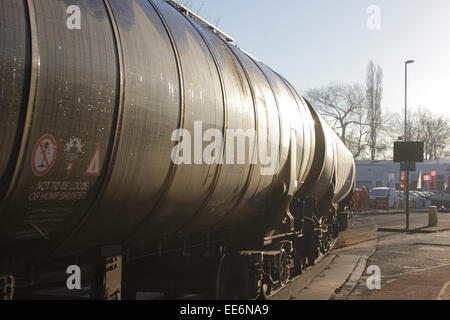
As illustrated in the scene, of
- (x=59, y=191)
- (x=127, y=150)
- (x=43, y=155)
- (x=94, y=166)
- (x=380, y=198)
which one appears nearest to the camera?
(x=43, y=155)

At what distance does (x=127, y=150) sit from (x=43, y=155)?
80 cm

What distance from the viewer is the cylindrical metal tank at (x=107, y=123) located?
10.2 feet

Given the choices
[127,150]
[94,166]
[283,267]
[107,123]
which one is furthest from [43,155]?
[283,267]

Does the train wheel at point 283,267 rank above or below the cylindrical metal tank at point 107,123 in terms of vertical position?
below

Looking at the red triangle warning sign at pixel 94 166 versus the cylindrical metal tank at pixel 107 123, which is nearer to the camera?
the cylindrical metal tank at pixel 107 123

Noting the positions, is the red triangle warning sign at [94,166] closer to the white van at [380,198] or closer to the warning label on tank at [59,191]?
the warning label on tank at [59,191]

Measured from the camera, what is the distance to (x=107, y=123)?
12.1 feet

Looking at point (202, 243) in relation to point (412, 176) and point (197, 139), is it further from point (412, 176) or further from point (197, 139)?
point (412, 176)

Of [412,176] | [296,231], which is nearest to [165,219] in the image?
[296,231]

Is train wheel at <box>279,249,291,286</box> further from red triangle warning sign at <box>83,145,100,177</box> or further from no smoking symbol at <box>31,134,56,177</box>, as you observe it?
no smoking symbol at <box>31,134,56,177</box>

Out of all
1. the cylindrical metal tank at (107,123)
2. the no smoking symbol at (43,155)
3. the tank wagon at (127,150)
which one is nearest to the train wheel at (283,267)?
the tank wagon at (127,150)

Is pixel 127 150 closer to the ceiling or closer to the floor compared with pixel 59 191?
closer to the ceiling

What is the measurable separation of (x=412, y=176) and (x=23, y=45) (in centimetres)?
7617

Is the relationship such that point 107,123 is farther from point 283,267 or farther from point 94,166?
point 283,267
